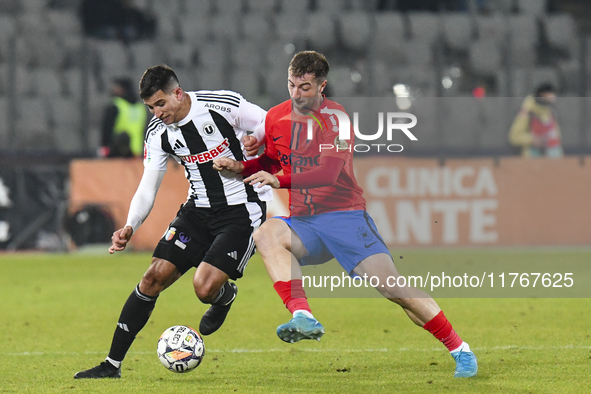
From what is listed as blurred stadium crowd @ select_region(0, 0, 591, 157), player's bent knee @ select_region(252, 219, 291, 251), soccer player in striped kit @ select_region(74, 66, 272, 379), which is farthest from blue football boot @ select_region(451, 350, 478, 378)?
blurred stadium crowd @ select_region(0, 0, 591, 157)

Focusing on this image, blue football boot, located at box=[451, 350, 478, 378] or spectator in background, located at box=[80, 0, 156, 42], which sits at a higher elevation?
spectator in background, located at box=[80, 0, 156, 42]

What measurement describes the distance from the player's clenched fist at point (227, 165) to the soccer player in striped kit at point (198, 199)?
15 cm

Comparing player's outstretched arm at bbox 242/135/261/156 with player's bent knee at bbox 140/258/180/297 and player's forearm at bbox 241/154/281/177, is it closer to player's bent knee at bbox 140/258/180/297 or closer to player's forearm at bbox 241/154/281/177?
player's forearm at bbox 241/154/281/177

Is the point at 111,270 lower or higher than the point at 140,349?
lower

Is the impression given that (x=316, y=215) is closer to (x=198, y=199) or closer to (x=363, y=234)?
(x=363, y=234)

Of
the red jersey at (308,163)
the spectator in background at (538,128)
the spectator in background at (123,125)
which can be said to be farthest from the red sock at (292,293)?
the spectator in background at (538,128)

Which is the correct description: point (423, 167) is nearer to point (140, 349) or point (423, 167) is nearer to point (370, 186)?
point (370, 186)

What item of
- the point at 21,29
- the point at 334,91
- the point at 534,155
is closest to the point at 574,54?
the point at 534,155

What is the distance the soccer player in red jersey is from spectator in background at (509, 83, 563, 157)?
925cm

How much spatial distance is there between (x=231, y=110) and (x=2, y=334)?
273cm

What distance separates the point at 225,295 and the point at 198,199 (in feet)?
2.13

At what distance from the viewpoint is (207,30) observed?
658 inches

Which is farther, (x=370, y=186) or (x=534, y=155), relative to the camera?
(x=534, y=155)

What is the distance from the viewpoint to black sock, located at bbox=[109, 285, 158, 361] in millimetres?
5137
